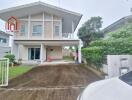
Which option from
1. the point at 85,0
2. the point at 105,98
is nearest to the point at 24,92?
the point at 105,98

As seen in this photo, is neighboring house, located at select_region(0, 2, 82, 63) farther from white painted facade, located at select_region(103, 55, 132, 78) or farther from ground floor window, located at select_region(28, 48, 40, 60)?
white painted facade, located at select_region(103, 55, 132, 78)

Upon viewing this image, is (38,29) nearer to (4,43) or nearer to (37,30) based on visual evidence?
(37,30)

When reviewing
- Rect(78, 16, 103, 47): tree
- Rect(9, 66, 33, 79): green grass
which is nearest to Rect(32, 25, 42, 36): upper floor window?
Rect(78, 16, 103, 47): tree

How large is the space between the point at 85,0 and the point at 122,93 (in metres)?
18.7

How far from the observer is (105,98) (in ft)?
6.66

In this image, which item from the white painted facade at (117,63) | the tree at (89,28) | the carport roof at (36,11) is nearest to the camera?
the white painted facade at (117,63)

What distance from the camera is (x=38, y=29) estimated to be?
2467 cm

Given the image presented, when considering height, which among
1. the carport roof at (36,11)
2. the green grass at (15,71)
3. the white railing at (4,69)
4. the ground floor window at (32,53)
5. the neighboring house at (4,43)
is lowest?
the green grass at (15,71)

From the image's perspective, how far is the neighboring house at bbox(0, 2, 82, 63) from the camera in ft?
75.3

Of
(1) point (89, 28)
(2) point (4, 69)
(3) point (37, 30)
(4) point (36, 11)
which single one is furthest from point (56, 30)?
(2) point (4, 69)

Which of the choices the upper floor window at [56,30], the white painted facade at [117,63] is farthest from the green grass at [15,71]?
the upper floor window at [56,30]

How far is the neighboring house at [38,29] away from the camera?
904 inches

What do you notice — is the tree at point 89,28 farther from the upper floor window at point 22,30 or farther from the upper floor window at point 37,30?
the upper floor window at point 22,30

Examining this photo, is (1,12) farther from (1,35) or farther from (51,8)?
(1,35)
